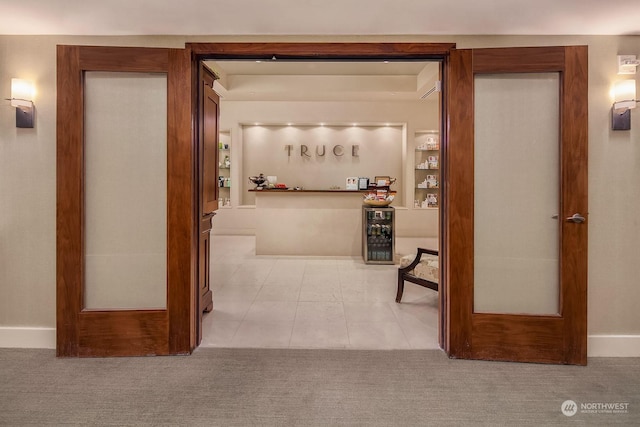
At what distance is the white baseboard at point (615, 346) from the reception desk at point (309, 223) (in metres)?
4.08

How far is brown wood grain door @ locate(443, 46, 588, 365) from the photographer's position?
2.56 m

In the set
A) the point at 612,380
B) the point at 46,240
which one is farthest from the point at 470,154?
the point at 46,240

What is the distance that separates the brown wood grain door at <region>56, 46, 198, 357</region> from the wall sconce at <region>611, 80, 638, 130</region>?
3108 mm

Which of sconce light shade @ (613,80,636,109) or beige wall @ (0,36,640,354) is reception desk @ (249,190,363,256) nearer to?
beige wall @ (0,36,640,354)

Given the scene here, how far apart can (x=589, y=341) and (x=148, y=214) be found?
3.47 m

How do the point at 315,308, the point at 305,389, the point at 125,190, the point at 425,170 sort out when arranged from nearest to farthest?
the point at 305,389, the point at 125,190, the point at 315,308, the point at 425,170

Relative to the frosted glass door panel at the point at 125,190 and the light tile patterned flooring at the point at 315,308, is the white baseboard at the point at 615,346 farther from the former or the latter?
the frosted glass door panel at the point at 125,190

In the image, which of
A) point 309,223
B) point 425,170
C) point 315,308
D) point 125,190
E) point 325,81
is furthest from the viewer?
point 425,170

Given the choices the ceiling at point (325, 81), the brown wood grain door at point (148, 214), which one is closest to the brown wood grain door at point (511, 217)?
the brown wood grain door at point (148, 214)

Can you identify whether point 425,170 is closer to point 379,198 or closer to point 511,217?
point 379,198

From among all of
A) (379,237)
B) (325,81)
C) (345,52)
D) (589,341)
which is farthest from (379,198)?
(589,341)

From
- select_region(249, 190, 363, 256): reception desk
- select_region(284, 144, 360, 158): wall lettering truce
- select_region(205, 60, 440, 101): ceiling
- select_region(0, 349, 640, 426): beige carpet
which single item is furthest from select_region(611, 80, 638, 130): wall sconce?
select_region(284, 144, 360, 158): wall lettering truce

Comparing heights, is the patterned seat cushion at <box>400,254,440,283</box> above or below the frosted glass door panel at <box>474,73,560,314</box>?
below

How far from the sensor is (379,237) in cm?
611
